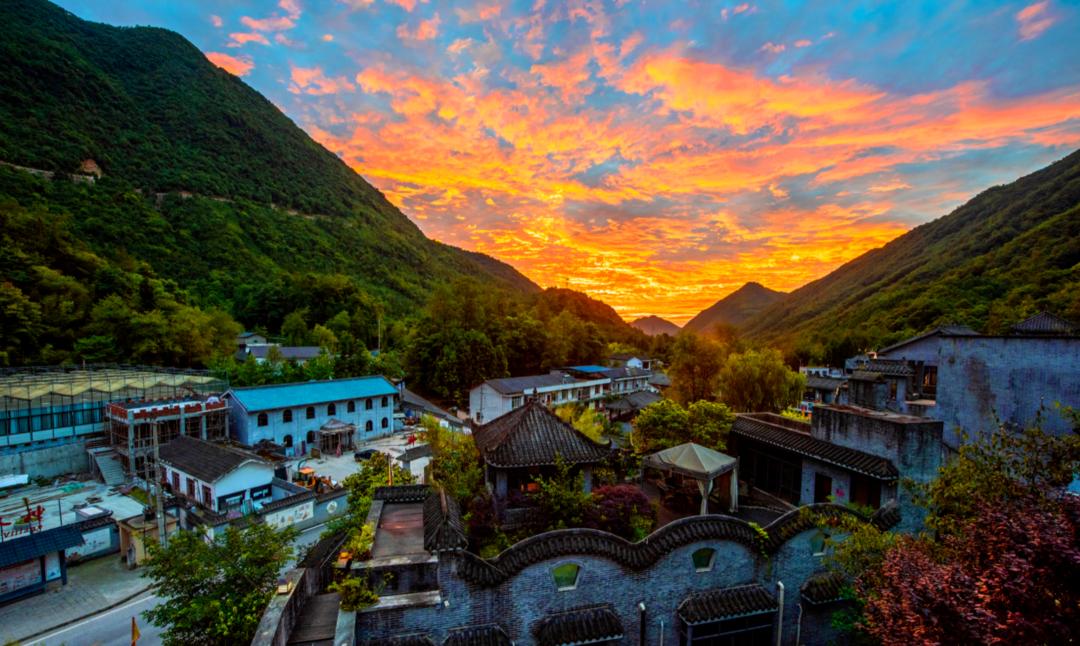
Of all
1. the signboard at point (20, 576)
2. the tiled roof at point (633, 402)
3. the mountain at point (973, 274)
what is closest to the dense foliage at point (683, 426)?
the signboard at point (20, 576)

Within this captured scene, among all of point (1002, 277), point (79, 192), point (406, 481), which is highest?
point (79, 192)

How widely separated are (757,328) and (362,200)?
448ft

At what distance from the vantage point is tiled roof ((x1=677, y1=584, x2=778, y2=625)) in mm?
9924

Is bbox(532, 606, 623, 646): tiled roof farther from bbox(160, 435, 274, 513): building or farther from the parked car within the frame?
the parked car

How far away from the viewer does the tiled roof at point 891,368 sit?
826 inches

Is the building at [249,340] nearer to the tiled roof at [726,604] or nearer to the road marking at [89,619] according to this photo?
the road marking at [89,619]

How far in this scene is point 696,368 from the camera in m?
36.6

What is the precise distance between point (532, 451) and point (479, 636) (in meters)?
4.28

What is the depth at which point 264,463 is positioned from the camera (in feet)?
79.7

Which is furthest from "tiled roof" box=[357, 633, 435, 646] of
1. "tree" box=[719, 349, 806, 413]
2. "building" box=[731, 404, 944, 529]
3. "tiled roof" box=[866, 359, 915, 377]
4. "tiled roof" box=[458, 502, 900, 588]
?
"tree" box=[719, 349, 806, 413]

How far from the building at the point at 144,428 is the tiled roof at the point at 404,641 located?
2836 centimetres

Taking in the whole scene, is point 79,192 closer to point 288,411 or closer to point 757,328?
point 288,411

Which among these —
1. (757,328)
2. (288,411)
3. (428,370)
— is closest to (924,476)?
(288,411)

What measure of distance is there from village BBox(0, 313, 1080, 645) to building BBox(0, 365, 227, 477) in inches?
4.8
